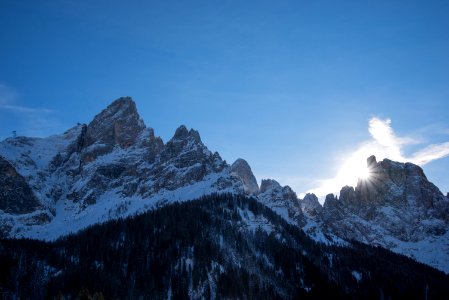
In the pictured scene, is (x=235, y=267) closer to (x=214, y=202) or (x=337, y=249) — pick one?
(x=214, y=202)

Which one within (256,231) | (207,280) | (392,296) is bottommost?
(392,296)

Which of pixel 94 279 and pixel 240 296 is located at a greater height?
pixel 94 279

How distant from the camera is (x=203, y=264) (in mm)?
131875

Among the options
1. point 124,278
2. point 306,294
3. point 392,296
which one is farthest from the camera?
point 392,296

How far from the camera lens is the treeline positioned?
122500 mm

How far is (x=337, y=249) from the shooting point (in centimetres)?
17950

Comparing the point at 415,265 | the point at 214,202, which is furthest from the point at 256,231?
the point at 415,265

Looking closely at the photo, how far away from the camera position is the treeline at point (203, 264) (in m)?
122

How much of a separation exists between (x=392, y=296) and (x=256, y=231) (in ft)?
160

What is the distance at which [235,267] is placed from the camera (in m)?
134

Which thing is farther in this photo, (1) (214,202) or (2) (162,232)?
(1) (214,202)

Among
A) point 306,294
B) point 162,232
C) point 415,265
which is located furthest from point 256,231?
point 415,265

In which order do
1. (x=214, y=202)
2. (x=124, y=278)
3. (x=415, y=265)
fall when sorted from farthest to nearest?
(x=415, y=265)
(x=214, y=202)
(x=124, y=278)

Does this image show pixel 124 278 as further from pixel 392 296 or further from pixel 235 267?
pixel 392 296
